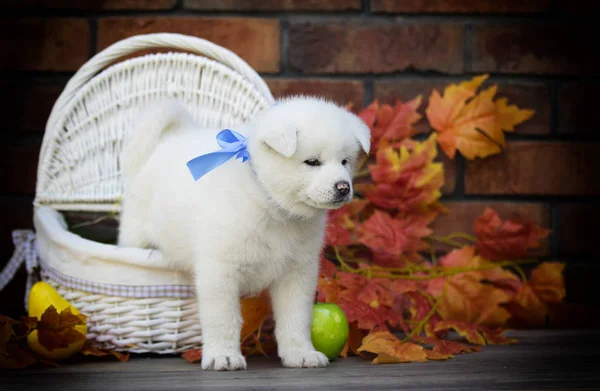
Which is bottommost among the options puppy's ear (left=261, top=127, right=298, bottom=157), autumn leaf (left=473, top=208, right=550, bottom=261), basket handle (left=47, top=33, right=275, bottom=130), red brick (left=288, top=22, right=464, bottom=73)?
autumn leaf (left=473, top=208, right=550, bottom=261)

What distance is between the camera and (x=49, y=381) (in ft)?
4.32

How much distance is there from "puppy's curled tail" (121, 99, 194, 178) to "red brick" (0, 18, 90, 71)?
526 mm

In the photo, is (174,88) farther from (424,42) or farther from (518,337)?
(518,337)

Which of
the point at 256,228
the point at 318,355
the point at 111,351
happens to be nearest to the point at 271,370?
the point at 318,355

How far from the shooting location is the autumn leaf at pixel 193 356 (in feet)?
4.98

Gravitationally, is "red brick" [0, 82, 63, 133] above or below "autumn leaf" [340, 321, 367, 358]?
above

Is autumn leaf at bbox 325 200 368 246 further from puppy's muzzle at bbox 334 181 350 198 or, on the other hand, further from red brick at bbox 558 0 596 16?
red brick at bbox 558 0 596 16

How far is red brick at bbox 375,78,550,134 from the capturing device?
7.02 feet

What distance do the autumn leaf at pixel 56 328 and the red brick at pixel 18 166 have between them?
0.83 m

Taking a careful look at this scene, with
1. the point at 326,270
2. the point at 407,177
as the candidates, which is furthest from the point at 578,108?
the point at 326,270

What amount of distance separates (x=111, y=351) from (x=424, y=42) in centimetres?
125

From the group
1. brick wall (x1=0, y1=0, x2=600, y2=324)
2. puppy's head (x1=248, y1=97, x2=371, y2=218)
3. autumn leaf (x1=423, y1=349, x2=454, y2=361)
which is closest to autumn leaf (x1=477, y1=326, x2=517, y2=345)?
autumn leaf (x1=423, y1=349, x2=454, y2=361)

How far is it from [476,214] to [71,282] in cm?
116

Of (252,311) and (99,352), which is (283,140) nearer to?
(252,311)
